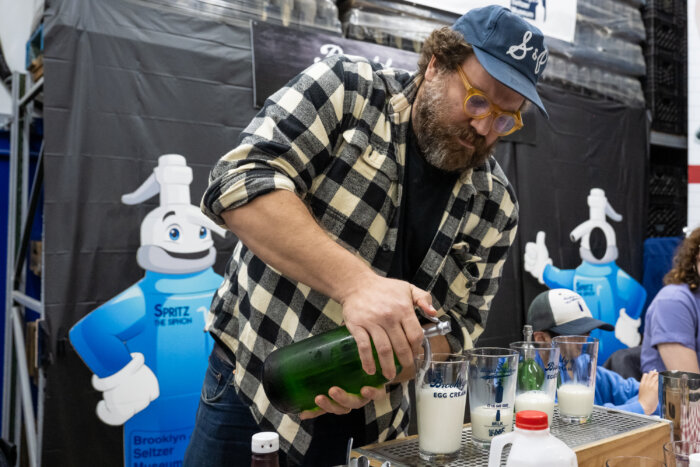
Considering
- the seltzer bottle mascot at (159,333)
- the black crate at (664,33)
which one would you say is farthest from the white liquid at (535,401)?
the black crate at (664,33)

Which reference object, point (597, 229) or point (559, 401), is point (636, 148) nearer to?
point (597, 229)

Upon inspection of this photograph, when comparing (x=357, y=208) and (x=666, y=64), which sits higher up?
(x=666, y=64)

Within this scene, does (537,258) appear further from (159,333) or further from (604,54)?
(159,333)

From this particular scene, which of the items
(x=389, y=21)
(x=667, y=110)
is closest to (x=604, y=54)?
(x=667, y=110)

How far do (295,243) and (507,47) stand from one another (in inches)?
21.5

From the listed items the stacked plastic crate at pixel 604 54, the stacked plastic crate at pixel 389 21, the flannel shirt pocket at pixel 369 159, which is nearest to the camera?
the flannel shirt pocket at pixel 369 159

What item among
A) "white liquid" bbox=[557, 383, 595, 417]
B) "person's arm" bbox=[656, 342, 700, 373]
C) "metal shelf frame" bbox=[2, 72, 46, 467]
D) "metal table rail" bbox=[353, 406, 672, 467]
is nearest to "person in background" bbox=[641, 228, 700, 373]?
"person's arm" bbox=[656, 342, 700, 373]

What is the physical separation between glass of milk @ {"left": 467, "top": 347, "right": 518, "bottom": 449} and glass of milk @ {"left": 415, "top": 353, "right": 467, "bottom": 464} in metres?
0.03

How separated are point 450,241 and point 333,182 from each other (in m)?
0.28

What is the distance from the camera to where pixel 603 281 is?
4117 mm

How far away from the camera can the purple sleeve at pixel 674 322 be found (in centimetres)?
220

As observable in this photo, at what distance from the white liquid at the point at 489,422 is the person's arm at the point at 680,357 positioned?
1582 millimetres

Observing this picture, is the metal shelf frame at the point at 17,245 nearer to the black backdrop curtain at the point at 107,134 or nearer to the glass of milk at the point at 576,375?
the black backdrop curtain at the point at 107,134

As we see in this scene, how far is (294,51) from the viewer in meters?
2.87
